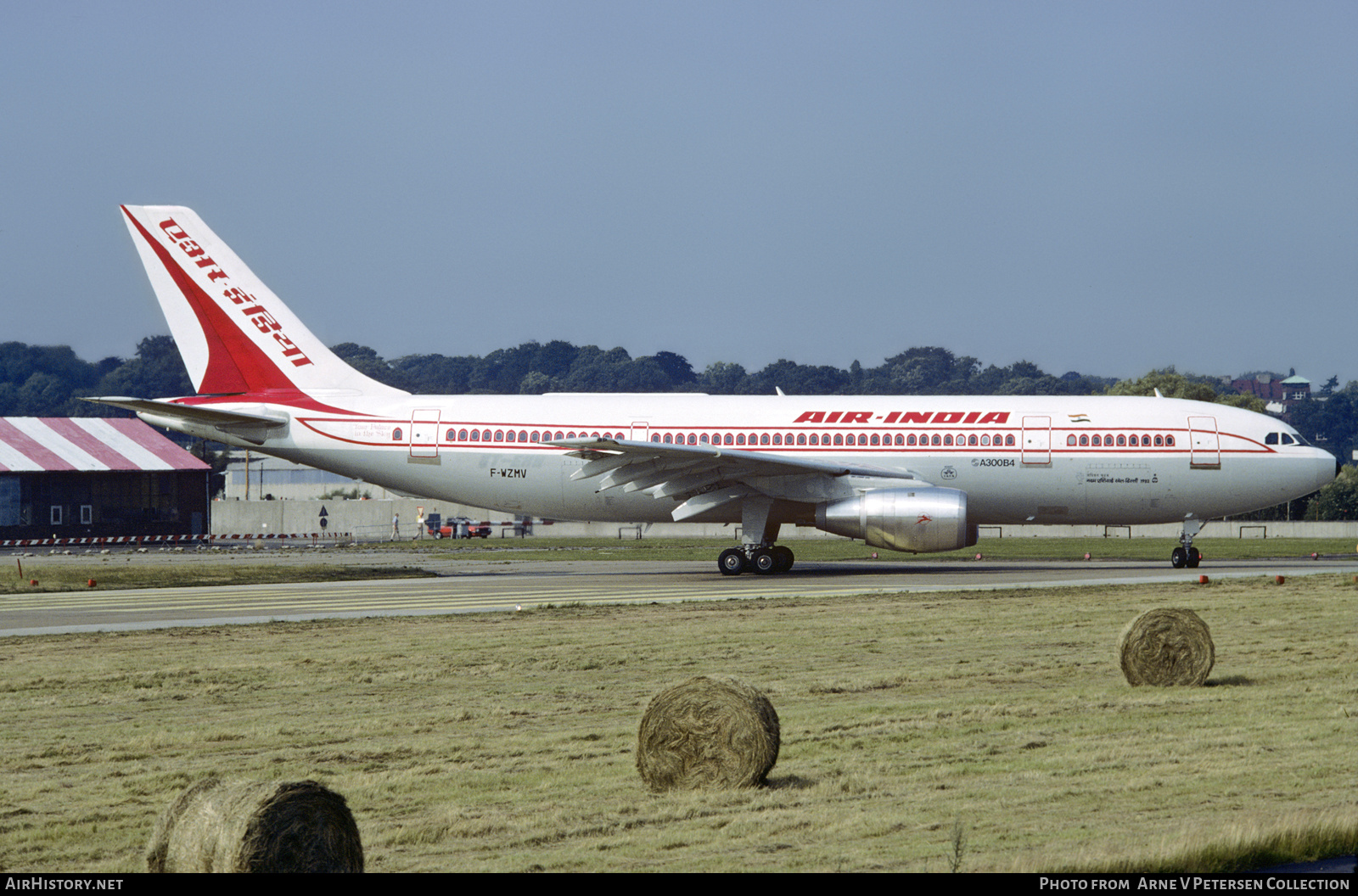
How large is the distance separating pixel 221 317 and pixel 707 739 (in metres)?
27.8

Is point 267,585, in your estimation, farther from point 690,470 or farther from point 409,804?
point 409,804

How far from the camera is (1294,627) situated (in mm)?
20922

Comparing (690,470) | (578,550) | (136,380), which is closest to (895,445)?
(690,470)

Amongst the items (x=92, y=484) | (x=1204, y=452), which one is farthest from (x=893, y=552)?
(x=92, y=484)

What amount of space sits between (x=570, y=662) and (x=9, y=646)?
8.73m

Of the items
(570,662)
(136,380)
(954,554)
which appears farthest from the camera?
(136,380)

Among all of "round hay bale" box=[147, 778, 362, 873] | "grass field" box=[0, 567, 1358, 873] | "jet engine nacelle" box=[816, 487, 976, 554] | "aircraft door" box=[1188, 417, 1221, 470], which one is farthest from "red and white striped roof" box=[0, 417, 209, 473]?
"round hay bale" box=[147, 778, 362, 873]

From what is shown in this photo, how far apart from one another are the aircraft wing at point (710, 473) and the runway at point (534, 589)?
2043 mm

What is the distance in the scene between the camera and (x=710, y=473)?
3247 centimetres

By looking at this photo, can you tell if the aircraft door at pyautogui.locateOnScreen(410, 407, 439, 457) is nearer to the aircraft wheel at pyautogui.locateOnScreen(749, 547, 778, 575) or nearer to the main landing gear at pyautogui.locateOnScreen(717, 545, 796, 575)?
the main landing gear at pyautogui.locateOnScreen(717, 545, 796, 575)

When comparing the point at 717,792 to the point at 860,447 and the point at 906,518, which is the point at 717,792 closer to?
the point at 906,518

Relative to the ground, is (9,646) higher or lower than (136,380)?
lower

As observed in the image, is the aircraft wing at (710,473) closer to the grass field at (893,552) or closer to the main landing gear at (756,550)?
the main landing gear at (756,550)

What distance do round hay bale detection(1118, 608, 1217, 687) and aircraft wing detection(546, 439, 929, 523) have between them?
15856 millimetres
